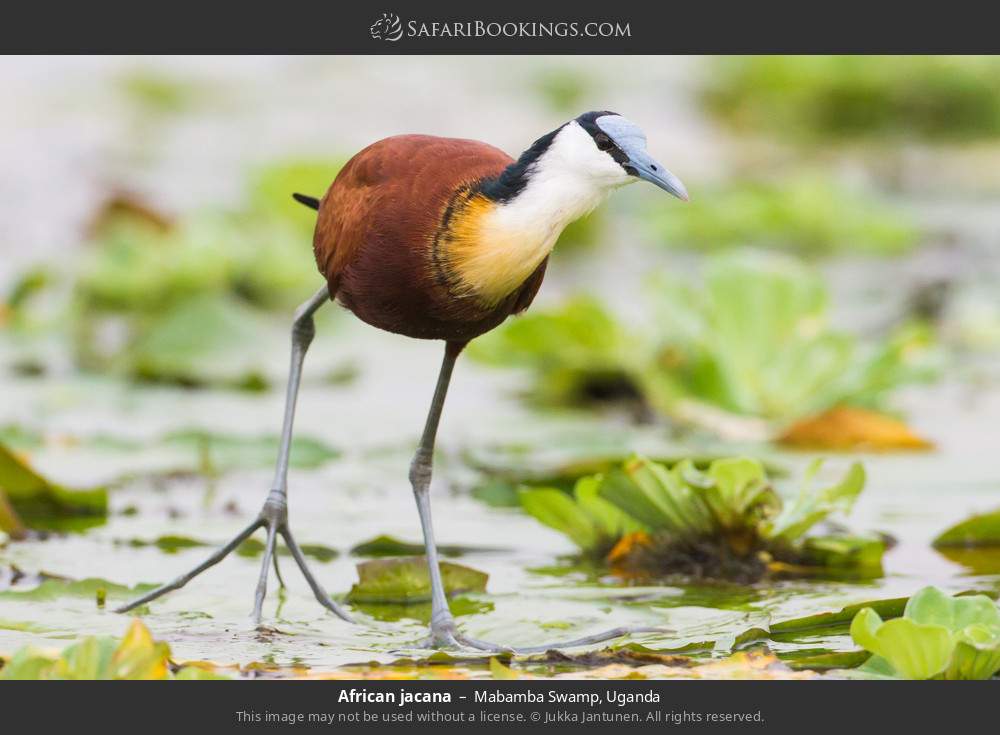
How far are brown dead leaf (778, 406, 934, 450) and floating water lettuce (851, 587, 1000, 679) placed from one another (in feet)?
7.77

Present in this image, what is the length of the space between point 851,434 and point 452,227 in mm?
2404

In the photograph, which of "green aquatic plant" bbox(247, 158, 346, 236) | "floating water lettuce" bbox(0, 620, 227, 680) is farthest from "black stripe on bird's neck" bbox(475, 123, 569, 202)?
"green aquatic plant" bbox(247, 158, 346, 236)

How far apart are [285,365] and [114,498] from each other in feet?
6.07

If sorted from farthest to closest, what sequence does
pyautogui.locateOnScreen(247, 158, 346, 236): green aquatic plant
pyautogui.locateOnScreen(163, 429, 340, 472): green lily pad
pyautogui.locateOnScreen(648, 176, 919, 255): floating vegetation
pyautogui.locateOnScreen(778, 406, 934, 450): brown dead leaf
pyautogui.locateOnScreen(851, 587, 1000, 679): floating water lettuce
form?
pyautogui.locateOnScreen(648, 176, 919, 255): floating vegetation, pyautogui.locateOnScreen(247, 158, 346, 236): green aquatic plant, pyautogui.locateOnScreen(778, 406, 934, 450): brown dead leaf, pyautogui.locateOnScreen(163, 429, 340, 472): green lily pad, pyautogui.locateOnScreen(851, 587, 1000, 679): floating water lettuce

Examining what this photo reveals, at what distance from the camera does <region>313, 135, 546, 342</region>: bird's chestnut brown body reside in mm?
3623

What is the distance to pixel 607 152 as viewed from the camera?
3449 millimetres

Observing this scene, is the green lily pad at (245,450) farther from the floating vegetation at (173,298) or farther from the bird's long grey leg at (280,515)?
the floating vegetation at (173,298)

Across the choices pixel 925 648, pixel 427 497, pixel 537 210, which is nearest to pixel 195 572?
pixel 427 497

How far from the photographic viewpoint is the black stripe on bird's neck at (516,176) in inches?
139

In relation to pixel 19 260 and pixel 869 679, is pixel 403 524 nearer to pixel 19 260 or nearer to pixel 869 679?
pixel 869 679

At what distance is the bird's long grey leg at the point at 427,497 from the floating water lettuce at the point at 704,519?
265mm

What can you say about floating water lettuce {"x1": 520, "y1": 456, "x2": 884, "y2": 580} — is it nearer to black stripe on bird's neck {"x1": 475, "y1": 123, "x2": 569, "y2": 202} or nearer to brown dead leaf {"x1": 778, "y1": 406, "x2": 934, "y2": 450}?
black stripe on bird's neck {"x1": 475, "y1": 123, "x2": 569, "y2": 202}

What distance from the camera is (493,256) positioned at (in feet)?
11.6

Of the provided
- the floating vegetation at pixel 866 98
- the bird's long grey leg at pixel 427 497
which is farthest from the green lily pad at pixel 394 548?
the floating vegetation at pixel 866 98
